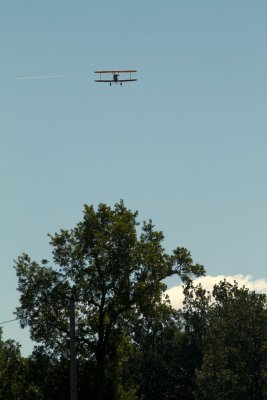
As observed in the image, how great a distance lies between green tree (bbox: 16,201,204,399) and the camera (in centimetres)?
5444

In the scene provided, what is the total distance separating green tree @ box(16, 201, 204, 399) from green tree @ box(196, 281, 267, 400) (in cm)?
3671

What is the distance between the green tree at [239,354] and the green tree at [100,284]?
1445 inches

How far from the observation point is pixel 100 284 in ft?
179

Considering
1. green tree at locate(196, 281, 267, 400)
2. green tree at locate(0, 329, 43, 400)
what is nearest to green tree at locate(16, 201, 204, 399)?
green tree at locate(0, 329, 43, 400)

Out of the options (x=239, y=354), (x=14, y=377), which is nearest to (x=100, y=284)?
(x=14, y=377)

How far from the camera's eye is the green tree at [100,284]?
179 feet

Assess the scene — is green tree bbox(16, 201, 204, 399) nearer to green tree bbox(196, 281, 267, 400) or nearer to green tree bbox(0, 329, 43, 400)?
green tree bbox(0, 329, 43, 400)

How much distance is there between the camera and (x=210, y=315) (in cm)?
11238

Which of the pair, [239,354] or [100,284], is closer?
[100,284]

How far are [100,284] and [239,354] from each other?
43.2 m

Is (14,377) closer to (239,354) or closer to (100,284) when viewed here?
(100,284)

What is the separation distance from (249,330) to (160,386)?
30879 millimetres

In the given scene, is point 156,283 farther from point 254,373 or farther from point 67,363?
point 254,373

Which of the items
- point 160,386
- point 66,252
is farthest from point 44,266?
point 160,386
